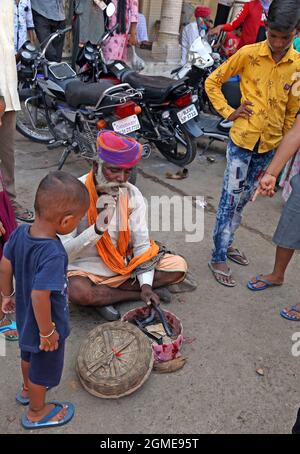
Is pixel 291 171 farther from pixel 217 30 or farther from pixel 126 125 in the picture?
pixel 217 30

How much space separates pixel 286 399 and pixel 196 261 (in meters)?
1.38

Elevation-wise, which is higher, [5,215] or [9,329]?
[5,215]

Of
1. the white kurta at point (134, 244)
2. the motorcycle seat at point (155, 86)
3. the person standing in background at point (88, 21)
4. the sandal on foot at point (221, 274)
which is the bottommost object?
the sandal on foot at point (221, 274)

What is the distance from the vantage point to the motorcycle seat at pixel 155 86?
4656mm

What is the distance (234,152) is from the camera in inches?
110

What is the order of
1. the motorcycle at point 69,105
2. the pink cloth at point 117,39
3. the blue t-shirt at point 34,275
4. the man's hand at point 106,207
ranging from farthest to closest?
1. the pink cloth at point 117,39
2. the motorcycle at point 69,105
3. the man's hand at point 106,207
4. the blue t-shirt at point 34,275

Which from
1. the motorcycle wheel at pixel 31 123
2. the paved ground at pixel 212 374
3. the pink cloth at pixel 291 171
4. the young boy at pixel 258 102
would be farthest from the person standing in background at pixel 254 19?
the paved ground at pixel 212 374

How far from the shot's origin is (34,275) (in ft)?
5.09

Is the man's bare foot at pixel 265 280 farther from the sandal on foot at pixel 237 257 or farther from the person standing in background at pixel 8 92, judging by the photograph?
the person standing in background at pixel 8 92

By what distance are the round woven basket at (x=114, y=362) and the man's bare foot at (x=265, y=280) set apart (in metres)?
1.24

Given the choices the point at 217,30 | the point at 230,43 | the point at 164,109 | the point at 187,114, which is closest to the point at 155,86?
the point at 164,109

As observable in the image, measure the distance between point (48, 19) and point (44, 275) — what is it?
552 cm

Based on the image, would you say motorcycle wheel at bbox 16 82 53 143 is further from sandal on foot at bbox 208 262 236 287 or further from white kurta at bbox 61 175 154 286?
sandal on foot at bbox 208 262 236 287
